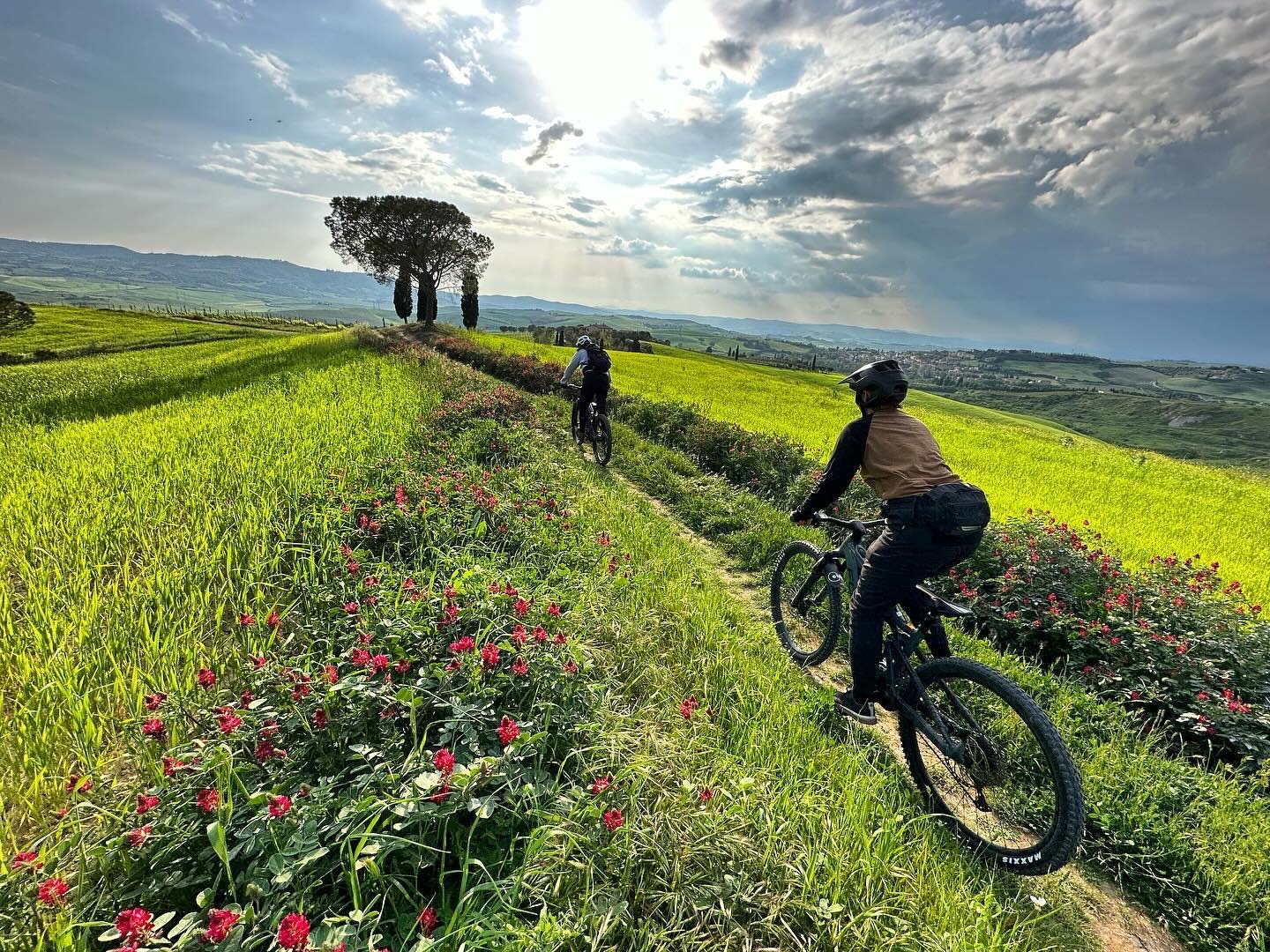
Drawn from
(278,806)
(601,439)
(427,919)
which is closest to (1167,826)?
(427,919)

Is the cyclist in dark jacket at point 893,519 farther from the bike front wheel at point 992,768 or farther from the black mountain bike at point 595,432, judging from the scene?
the black mountain bike at point 595,432

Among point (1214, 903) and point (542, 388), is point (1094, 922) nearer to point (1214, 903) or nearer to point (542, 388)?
point (1214, 903)

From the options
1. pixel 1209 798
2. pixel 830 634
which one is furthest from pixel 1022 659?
pixel 830 634

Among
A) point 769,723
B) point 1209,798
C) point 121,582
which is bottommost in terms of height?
point 1209,798

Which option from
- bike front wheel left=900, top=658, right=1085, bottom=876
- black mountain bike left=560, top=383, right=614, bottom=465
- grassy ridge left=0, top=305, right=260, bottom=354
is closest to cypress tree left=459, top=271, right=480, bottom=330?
grassy ridge left=0, top=305, right=260, bottom=354

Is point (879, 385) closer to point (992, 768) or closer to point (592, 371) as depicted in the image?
point (992, 768)

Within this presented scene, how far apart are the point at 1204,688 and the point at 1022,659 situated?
1307 millimetres

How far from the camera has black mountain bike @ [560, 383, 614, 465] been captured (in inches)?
444

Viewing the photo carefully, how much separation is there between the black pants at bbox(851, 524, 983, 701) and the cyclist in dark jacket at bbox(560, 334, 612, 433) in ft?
26.3

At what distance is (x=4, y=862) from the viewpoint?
1833 millimetres

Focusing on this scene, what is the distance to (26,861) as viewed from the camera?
5.85 ft

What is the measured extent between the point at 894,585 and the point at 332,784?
3.48 metres

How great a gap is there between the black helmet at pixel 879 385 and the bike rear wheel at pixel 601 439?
7727mm

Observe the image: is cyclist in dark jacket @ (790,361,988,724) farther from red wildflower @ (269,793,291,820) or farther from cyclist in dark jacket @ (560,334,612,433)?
cyclist in dark jacket @ (560,334,612,433)
